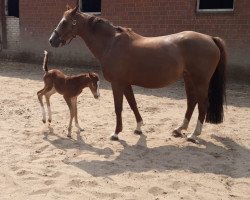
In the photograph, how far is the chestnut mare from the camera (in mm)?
5516

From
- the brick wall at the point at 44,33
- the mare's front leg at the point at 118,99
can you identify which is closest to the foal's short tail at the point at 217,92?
the mare's front leg at the point at 118,99

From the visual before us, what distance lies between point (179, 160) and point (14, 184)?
87.0 inches

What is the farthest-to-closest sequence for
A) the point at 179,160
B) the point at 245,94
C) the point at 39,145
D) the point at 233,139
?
the point at 245,94
the point at 233,139
the point at 39,145
the point at 179,160

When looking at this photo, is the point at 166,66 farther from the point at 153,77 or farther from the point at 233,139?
the point at 233,139

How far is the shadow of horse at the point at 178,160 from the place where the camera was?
181 inches

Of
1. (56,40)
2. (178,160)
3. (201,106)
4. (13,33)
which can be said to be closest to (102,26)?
(56,40)

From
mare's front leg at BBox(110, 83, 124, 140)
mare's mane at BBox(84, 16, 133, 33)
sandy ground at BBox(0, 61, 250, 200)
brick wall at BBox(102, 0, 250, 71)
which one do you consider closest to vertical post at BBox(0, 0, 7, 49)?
brick wall at BBox(102, 0, 250, 71)

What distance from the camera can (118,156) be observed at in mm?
5062

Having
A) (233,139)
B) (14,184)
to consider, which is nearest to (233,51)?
(233,139)

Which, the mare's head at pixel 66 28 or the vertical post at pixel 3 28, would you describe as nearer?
the mare's head at pixel 66 28

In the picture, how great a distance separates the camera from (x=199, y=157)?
507cm

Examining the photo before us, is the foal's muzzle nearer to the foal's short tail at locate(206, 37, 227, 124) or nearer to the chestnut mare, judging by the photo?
the chestnut mare

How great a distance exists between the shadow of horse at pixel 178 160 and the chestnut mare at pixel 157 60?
0.45m

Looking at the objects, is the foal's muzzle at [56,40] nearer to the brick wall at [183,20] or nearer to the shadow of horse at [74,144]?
the shadow of horse at [74,144]
